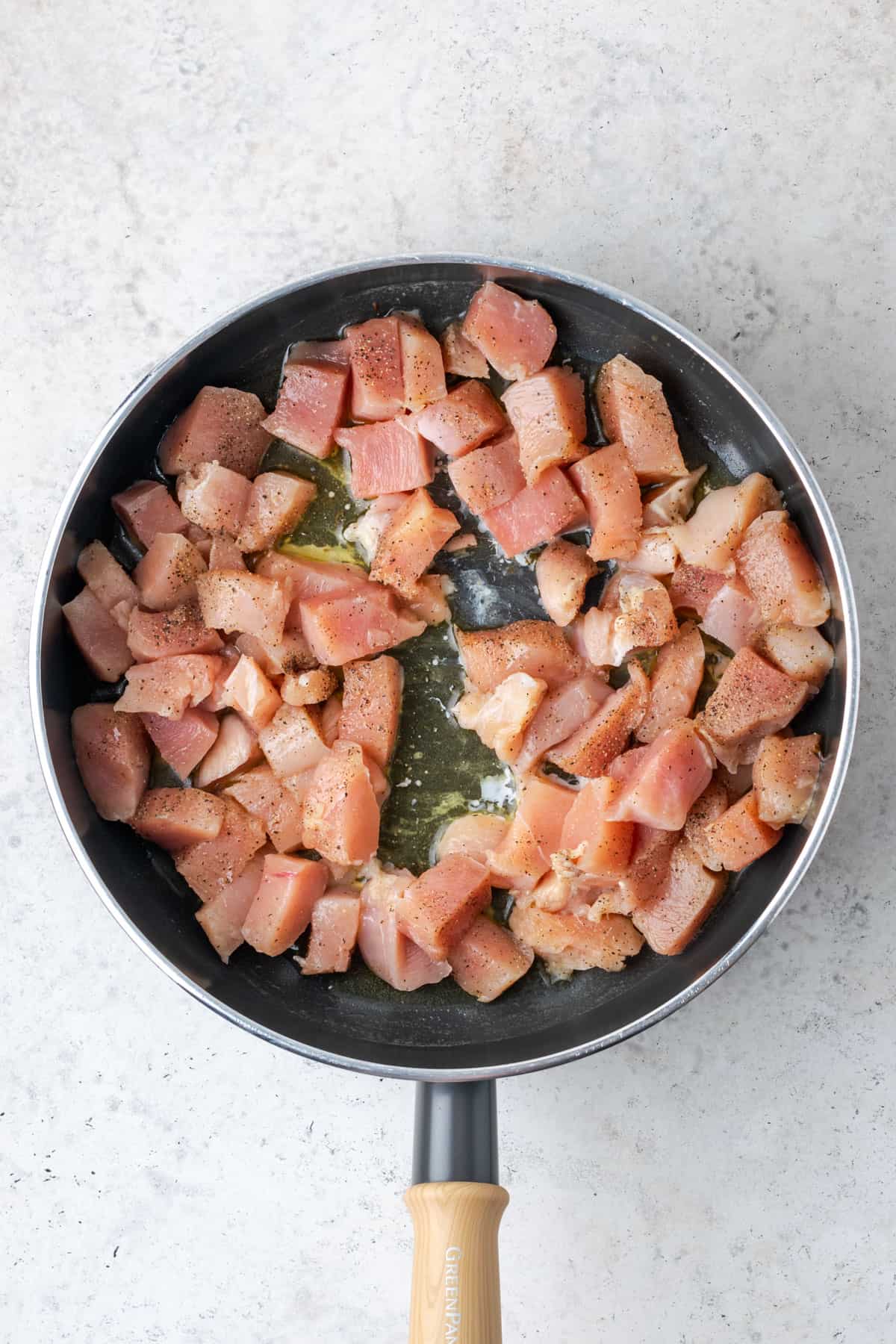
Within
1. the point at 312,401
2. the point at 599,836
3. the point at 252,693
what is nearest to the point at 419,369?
the point at 312,401

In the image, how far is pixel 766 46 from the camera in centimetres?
198

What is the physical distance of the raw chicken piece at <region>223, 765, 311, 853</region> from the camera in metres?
1.99

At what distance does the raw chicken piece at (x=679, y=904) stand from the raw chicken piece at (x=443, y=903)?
11.2 inches

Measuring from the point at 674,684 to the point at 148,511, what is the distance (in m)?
0.96

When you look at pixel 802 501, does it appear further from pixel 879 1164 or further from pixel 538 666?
pixel 879 1164

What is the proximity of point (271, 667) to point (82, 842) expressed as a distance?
1.44 feet

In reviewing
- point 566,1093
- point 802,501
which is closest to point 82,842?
point 566,1093

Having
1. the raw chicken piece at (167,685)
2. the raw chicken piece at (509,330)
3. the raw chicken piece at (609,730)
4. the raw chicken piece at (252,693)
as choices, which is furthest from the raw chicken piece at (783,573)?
the raw chicken piece at (167,685)

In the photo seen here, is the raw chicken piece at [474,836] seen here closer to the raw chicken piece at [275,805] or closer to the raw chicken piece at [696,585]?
the raw chicken piece at [275,805]

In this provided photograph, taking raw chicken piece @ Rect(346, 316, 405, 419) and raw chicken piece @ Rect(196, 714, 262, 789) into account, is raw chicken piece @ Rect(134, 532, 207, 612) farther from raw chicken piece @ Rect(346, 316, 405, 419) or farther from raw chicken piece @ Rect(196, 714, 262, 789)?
raw chicken piece @ Rect(346, 316, 405, 419)

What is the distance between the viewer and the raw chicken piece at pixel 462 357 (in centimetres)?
198

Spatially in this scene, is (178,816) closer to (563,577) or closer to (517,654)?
(517,654)

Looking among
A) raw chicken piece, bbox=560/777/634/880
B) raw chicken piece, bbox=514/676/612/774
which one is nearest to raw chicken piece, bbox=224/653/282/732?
raw chicken piece, bbox=514/676/612/774

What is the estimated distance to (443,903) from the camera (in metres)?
1.89
